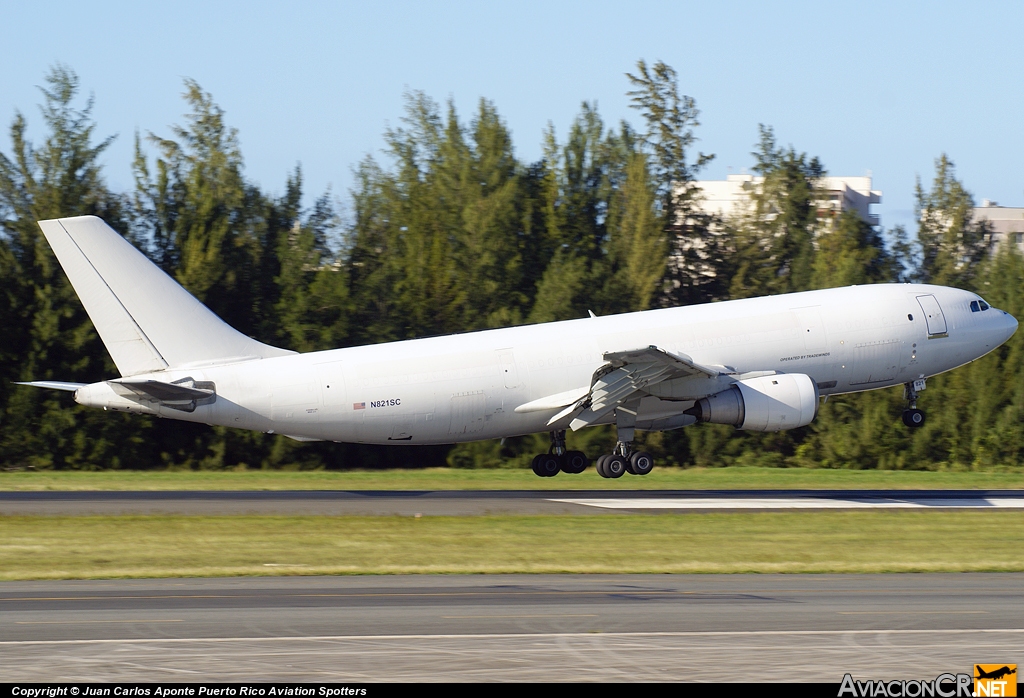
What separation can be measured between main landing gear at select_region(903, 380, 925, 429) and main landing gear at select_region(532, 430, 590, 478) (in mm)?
10238

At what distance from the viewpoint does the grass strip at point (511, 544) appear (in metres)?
21.2

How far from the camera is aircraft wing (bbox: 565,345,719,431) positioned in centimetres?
3262

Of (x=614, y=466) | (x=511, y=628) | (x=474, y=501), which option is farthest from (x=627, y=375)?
(x=511, y=628)

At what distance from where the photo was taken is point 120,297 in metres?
32.0

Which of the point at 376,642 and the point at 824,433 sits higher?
the point at 824,433

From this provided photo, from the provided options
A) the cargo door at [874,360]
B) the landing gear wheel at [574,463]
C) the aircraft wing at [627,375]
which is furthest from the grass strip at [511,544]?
the landing gear wheel at [574,463]

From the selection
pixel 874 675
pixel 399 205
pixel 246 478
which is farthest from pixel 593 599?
pixel 399 205

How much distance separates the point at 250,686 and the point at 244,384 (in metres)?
21.7

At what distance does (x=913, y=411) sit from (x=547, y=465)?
461 inches

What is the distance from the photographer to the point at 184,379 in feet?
104

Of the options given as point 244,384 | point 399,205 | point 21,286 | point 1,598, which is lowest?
point 1,598

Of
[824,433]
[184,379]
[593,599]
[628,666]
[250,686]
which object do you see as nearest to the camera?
[250,686]

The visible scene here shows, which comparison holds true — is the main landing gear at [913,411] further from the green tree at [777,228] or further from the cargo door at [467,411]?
the green tree at [777,228]

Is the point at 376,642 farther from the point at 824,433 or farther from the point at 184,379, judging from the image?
the point at 824,433
